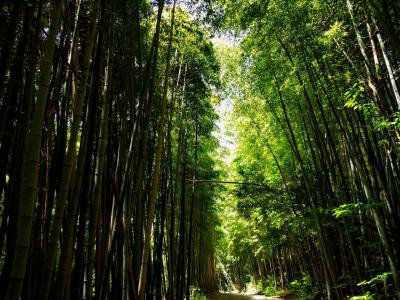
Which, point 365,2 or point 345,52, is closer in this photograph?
point 365,2

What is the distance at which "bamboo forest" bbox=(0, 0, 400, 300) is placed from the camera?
6.15 ft

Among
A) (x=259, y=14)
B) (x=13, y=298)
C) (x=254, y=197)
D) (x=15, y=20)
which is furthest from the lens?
(x=254, y=197)

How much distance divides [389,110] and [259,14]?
2294 millimetres

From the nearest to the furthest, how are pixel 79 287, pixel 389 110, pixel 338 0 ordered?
pixel 79 287
pixel 389 110
pixel 338 0

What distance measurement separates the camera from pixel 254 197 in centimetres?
862

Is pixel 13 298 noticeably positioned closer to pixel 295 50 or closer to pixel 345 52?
pixel 345 52

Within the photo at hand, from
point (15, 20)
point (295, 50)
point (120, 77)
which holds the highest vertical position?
point (295, 50)

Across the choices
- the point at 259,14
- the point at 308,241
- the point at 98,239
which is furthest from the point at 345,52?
the point at 308,241

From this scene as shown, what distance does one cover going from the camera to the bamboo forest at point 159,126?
1876mm

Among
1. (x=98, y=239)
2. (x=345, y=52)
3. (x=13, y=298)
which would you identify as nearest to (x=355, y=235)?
(x=345, y=52)

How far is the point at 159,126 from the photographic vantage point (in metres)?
2.90

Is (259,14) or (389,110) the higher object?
(259,14)

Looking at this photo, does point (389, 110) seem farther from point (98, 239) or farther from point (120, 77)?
point (98, 239)

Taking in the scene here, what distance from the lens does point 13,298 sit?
126 cm
